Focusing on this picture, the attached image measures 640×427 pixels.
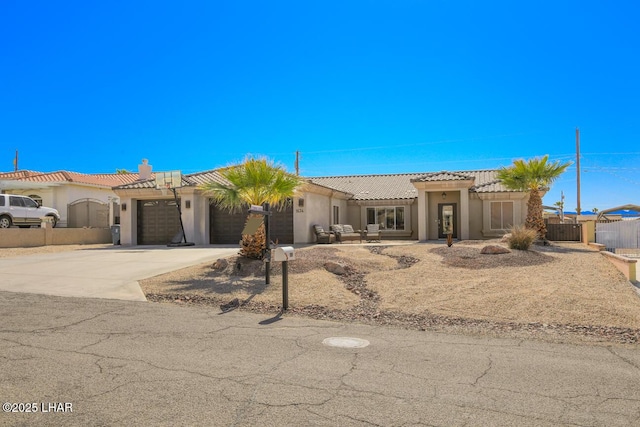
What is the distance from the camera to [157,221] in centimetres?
2423

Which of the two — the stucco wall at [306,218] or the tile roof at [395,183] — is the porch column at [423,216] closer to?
the tile roof at [395,183]

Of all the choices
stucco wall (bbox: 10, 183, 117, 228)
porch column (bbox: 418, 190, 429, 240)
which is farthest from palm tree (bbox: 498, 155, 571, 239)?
stucco wall (bbox: 10, 183, 117, 228)

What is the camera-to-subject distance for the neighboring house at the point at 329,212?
22469 mm

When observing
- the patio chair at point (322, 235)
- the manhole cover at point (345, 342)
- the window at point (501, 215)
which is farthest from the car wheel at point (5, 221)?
the window at point (501, 215)

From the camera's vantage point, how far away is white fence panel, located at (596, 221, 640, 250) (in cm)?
1797

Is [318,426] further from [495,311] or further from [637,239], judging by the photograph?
[637,239]

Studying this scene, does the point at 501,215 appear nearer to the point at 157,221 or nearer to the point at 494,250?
the point at 494,250

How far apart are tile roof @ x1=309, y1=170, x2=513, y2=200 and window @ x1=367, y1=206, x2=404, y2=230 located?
76 centimetres

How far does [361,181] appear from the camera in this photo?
3378 cm

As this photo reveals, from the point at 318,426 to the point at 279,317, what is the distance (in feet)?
14.6

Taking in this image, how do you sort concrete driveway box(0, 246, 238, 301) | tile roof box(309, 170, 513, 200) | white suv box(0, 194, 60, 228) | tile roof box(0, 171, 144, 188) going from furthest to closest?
1. tile roof box(0, 171, 144, 188)
2. tile roof box(309, 170, 513, 200)
3. white suv box(0, 194, 60, 228)
4. concrete driveway box(0, 246, 238, 301)

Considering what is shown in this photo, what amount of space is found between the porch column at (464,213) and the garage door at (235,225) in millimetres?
8906

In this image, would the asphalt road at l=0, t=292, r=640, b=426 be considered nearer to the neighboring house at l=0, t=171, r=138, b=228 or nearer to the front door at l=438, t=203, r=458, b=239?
the front door at l=438, t=203, r=458, b=239

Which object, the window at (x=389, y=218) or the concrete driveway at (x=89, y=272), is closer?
the concrete driveway at (x=89, y=272)
